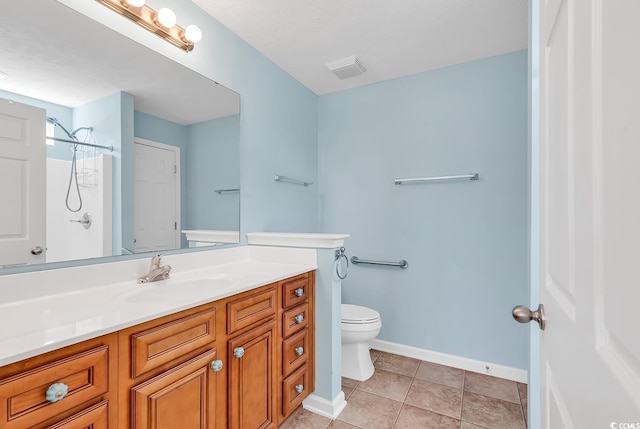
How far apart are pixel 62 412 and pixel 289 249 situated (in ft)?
3.98

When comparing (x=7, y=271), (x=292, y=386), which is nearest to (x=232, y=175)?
(x=7, y=271)

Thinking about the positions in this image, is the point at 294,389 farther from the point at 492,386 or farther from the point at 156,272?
the point at 492,386

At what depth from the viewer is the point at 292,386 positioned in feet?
5.11

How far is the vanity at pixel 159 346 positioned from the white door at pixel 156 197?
121 mm

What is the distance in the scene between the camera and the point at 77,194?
3.95 feet

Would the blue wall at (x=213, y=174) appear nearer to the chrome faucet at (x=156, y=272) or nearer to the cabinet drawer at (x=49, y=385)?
the chrome faucet at (x=156, y=272)

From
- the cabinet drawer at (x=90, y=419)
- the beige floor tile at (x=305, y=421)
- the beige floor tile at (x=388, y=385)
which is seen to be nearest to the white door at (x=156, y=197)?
the cabinet drawer at (x=90, y=419)

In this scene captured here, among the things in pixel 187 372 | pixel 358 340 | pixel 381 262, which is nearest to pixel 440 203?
pixel 381 262

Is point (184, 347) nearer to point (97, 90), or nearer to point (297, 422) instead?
point (297, 422)

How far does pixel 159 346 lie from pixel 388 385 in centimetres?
164

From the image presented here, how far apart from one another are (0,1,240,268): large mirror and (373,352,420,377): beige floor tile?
1649 millimetres

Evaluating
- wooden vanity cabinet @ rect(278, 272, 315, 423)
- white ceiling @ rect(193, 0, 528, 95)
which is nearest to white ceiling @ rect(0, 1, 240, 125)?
white ceiling @ rect(193, 0, 528, 95)

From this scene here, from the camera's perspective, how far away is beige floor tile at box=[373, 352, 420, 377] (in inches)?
86.5

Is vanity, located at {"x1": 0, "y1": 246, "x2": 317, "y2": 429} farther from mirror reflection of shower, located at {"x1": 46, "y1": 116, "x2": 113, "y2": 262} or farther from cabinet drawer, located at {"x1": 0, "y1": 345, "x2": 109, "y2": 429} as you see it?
mirror reflection of shower, located at {"x1": 46, "y1": 116, "x2": 113, "y2": 262}
